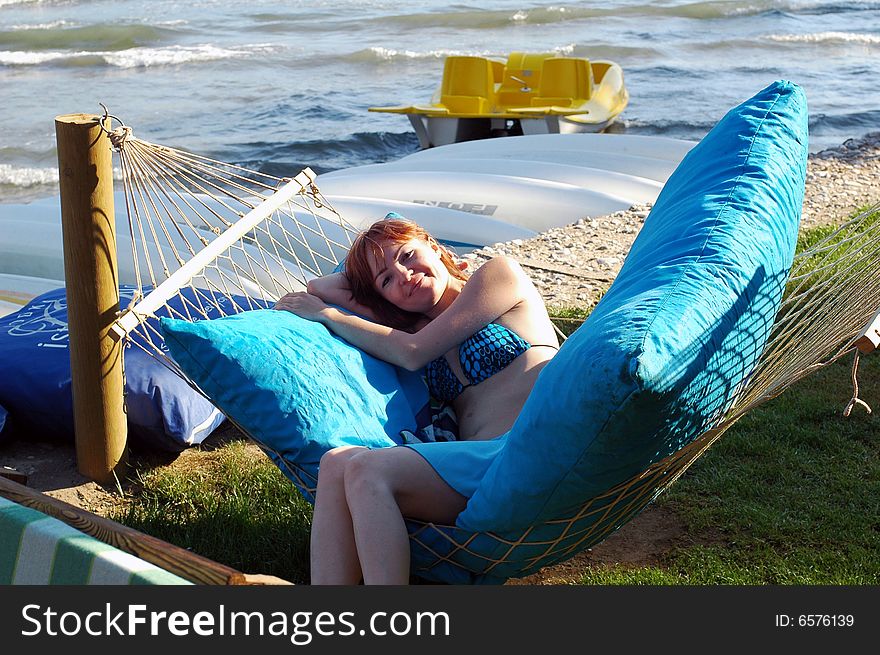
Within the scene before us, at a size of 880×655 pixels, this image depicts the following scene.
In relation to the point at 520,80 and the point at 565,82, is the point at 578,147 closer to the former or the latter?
the point at 565,82

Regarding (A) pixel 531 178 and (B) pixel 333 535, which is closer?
(B) pixel 333 535

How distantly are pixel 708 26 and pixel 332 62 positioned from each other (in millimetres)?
8329

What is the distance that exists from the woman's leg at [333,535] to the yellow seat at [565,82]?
31.8 ft

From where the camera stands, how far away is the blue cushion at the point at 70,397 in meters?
3.27

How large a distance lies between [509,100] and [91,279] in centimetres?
918

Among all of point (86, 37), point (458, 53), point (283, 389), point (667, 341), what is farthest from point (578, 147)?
point (86, 37)

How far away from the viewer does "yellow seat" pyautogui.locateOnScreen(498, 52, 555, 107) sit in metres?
11.6

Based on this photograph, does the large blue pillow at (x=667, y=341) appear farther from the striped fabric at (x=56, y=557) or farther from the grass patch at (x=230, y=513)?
the grass patch at (x=230, y=513)

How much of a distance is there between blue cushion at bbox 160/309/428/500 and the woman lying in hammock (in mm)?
162

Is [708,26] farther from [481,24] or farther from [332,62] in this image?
[332,62]

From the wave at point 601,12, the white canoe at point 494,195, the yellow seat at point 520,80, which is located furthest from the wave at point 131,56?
the white canoe at point 494,195

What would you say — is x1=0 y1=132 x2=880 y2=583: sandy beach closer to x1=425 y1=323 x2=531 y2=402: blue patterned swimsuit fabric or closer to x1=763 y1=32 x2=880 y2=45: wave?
x1=425 y1=323 x2=531 y2=402: blue patterned swimsuit fabric

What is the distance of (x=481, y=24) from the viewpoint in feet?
67.4

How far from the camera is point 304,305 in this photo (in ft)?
9.46
